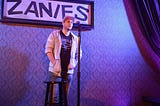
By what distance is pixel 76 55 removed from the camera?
3.85 meters

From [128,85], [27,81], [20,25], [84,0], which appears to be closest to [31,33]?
[20,25]

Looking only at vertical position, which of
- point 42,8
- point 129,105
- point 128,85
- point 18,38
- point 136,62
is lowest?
point 129,105

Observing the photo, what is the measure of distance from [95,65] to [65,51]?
880mm

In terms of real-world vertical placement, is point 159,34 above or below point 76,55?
above

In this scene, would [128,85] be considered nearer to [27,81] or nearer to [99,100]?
[99,100]

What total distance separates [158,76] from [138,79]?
409 mm

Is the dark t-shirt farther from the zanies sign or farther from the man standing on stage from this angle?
the zanies sign

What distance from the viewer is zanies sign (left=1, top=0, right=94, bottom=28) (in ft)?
13.2

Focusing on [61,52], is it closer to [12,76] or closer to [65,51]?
[65,51]

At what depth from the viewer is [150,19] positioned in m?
4.62

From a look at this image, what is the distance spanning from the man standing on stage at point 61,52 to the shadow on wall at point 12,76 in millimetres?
565

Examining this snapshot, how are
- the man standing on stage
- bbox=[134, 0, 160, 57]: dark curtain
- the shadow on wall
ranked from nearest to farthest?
the man standing on stage < the shadow on wall < bbox=[134, 0, 160, 57]: dark curtain

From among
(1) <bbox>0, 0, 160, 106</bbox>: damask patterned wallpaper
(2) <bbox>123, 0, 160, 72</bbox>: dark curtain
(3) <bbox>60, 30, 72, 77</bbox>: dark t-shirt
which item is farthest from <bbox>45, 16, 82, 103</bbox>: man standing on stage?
(2) <bbox>123, 0, 160, 72</bbox>: dark curtain

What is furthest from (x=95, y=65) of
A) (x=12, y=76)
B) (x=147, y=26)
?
(x=12, y=76)
